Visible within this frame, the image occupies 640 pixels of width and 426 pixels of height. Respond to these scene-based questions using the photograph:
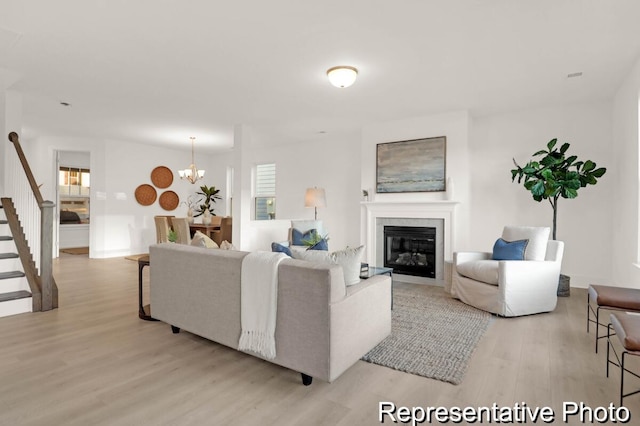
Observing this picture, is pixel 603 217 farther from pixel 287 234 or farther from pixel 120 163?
pixel 120 163

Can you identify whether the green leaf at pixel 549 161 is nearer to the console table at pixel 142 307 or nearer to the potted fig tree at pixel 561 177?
the potted fig tree at pixel 561 177

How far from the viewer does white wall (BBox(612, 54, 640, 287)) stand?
336cm

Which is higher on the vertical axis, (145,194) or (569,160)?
(569,160)

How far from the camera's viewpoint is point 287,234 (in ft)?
21.3

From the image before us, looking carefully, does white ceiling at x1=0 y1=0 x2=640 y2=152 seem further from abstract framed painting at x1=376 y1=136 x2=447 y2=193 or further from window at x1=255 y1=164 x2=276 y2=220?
window at x1=255 y1=164 x2=276 y2=220

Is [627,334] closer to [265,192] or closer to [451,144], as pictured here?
[451,144]

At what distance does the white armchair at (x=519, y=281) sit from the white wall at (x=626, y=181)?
2.03 feet

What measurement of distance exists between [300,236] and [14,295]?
12.4 feet

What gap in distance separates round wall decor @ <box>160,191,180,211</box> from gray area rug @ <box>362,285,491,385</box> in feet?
20.9

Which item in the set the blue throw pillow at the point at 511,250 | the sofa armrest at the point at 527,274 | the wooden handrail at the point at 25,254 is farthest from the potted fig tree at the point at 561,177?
the wooden handrail at the point at 25,254

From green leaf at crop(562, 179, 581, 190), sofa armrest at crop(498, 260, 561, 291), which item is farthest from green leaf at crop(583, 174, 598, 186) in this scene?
sofa armrest at crop(498, 260, 561, 291)

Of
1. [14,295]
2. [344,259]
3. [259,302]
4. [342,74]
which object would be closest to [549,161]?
[342,74]

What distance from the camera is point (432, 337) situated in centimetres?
287

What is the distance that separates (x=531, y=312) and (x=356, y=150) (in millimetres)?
4035
